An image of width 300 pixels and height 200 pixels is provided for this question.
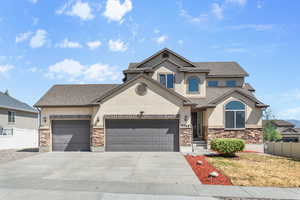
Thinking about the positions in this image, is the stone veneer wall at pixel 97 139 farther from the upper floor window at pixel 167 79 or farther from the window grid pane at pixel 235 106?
the window grid pane at pixel 235 106

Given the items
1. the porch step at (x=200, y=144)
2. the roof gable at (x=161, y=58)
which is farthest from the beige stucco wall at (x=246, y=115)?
the roof gable at (x=161, y=58)

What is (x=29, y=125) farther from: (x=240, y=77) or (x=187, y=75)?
(x=240, y=77)

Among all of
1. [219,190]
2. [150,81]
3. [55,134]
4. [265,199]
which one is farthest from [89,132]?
[265,199]

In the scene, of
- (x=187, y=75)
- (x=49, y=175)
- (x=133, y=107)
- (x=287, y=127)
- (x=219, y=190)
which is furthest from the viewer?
(x=287, y=127)

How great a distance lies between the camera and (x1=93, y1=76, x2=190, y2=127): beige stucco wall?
15609 millimetres

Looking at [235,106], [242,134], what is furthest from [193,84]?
[242,134]

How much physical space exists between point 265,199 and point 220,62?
21.3m

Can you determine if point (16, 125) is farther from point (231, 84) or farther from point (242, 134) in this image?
point (231, 84)

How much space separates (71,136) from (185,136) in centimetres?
884

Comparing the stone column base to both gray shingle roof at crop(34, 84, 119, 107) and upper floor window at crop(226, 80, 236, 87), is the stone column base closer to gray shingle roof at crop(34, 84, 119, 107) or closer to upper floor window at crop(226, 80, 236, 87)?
gray shingle roof at crop(34, 84, 119, 107)

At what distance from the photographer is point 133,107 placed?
15.7 meters

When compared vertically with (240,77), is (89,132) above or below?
below

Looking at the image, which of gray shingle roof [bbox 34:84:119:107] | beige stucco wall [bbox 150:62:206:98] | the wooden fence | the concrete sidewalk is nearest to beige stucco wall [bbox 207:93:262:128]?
the wooden fence

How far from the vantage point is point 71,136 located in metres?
16.4
